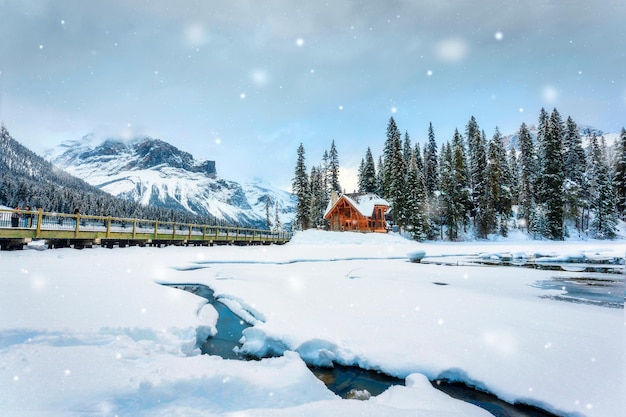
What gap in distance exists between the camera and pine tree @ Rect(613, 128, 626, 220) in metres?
44.1

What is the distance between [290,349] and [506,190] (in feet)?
176

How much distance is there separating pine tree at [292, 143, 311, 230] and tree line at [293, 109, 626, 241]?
17cm

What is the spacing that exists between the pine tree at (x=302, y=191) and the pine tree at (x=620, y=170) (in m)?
45.5

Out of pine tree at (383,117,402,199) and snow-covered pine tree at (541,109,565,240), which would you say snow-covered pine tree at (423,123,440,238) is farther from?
snow-covered pine tree at (541,109,565,240)

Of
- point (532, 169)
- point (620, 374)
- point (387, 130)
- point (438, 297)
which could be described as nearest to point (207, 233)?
point (438, 297)

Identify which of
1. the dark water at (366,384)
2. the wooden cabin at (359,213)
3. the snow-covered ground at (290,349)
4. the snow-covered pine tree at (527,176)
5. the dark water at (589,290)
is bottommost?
the dark water at (366,384)

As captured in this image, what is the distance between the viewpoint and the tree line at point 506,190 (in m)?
43.8

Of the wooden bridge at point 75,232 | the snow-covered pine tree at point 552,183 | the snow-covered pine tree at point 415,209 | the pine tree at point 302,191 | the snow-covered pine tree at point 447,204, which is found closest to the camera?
the wooden bridge at point 75,232

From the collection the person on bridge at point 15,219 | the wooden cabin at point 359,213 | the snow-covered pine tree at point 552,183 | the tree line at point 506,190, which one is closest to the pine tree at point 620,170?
the tree line at point 506,190

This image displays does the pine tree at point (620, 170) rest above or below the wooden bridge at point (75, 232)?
above

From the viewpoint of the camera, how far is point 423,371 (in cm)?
434

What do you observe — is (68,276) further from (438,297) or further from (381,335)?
(438,297)

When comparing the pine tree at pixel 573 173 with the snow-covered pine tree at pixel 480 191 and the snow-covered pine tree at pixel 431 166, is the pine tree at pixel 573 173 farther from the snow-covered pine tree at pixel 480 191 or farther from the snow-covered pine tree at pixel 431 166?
the snow-covered pine tree at pixel 431 166

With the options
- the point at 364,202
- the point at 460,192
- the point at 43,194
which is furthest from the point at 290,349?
the point at 43,194
